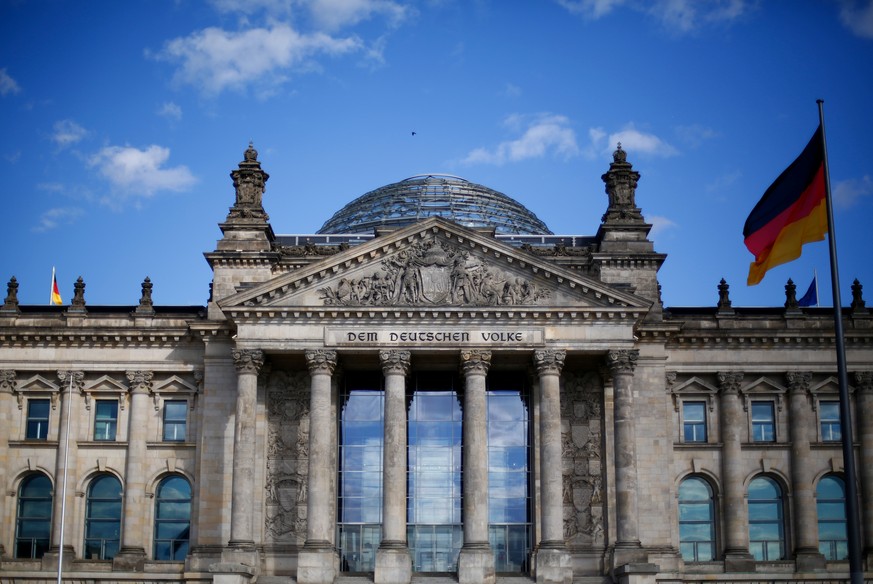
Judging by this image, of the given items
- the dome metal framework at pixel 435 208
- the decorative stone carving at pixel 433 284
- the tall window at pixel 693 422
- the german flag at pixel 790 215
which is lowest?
the tall window at pixel 693 422

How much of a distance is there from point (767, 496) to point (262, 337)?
84.5 ft

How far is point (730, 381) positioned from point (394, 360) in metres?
17.1

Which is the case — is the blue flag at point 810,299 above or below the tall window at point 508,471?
above

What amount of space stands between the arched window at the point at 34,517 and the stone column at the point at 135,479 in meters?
4.14

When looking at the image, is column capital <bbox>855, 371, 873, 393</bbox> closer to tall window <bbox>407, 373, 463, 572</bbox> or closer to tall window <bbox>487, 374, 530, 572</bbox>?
tall window <bbox>487, 374, 530, 572</bbox>

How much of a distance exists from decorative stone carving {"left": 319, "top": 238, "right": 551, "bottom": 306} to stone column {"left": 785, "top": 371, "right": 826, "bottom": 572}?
14278 millimetres

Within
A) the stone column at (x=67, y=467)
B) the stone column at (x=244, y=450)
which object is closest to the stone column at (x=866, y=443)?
the stone column at (x=244, y=450)

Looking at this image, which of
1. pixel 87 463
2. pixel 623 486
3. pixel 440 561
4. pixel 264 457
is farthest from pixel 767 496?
pixel 87 463

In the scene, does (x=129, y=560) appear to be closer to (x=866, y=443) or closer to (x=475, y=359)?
(x=475, y=359)

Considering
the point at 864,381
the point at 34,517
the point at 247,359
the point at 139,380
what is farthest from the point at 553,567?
the point at 34,517

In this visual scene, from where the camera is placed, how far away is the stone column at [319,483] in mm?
55094

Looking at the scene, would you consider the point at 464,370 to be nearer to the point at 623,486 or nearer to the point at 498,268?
the point at 498,268

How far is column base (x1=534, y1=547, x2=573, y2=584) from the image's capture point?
55.0 meters

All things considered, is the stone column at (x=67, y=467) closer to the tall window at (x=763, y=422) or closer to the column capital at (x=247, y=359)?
the column capital at (x=247, y=359)
